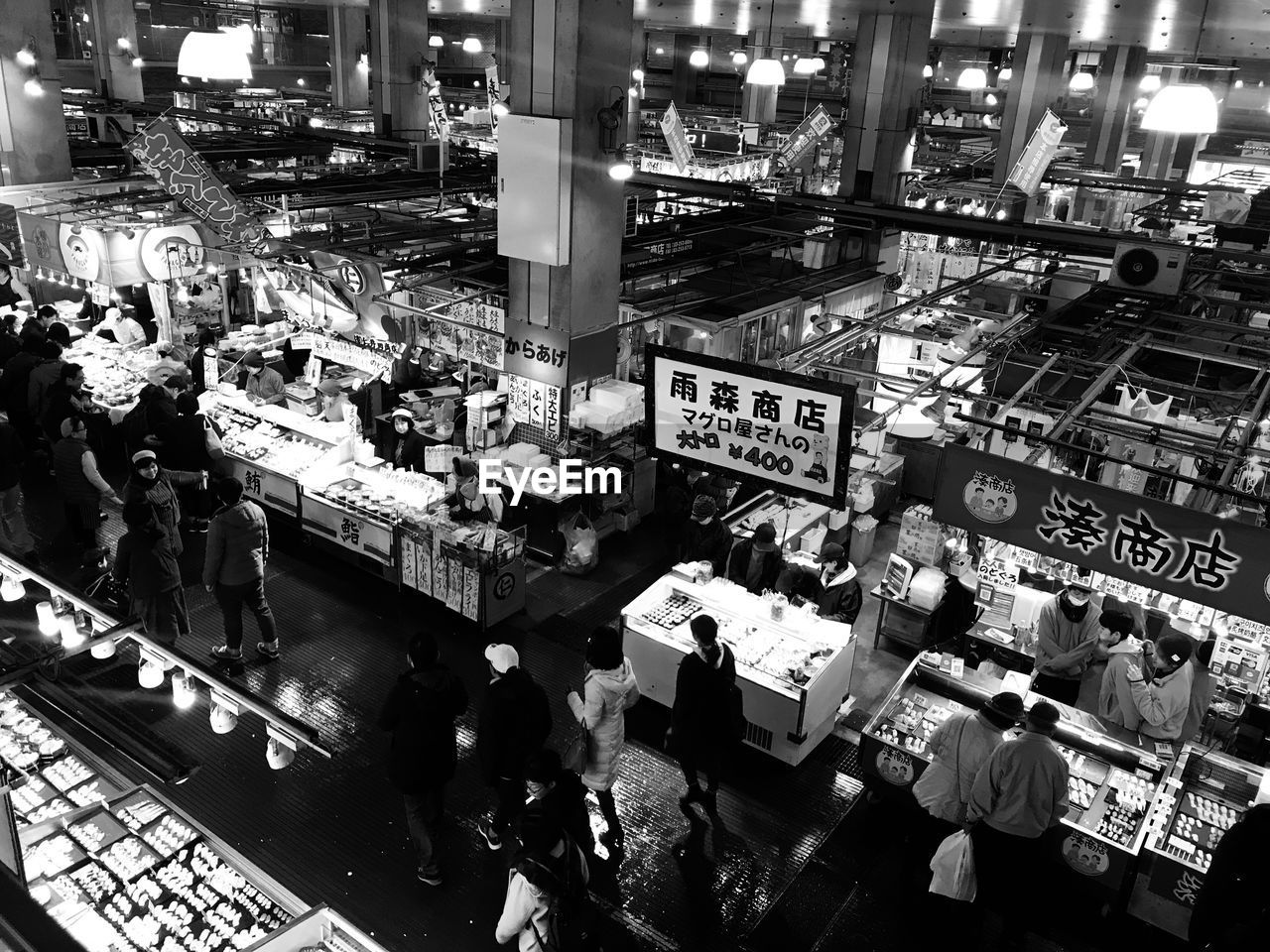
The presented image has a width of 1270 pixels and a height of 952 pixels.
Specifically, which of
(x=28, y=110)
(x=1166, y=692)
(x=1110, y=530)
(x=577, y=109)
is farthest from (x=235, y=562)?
(x=28, y=110)

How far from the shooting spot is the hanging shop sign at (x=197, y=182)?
10.8 meters

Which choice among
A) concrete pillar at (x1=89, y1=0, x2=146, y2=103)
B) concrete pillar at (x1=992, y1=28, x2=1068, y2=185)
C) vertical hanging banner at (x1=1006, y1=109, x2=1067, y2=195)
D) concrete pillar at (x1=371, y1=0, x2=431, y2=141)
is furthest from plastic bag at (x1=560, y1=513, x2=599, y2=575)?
concrete pillar at (x1=89, y1=0, x2=146, y2=103)

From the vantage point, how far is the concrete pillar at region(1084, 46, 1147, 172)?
2492 cm

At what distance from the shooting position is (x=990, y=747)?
21.3 ft

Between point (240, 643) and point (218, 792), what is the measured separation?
6.25ft

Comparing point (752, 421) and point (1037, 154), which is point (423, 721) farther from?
point (1037, 154)

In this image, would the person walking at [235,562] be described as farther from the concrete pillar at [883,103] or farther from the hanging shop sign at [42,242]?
the concrete pillar at [883,103]

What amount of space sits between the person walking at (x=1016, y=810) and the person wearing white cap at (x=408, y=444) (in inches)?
325

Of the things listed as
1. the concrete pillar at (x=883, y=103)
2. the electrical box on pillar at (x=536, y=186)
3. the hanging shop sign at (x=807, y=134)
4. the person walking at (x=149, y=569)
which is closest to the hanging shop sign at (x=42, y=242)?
the person walking at (x=149, y=569)

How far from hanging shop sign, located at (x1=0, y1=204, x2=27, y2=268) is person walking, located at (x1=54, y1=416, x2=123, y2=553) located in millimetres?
5455

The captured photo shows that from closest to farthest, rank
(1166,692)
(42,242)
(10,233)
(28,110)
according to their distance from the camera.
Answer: (1166,692), (42,242), (10,233), (28,110)

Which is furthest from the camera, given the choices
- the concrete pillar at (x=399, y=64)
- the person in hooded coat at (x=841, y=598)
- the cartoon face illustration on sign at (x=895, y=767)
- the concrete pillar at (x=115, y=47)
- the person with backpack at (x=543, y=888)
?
the concrete pillar at (x=115, y=47)

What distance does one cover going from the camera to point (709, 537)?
10.2 metres

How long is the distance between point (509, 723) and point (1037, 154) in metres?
10.4
